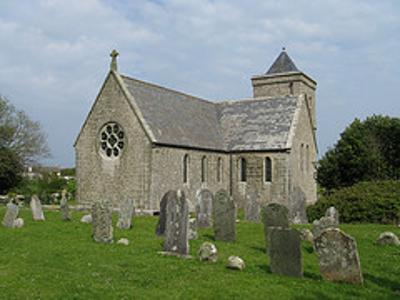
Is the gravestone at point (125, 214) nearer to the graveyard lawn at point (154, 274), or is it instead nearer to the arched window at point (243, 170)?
the graveyard lawn at point (154, 274)

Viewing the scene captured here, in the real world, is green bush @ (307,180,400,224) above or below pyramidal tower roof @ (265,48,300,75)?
below

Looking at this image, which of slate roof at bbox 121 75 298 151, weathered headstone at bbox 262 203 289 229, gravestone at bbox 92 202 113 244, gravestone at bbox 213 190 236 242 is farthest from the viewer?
slate roof at bbox 121 75 298 151

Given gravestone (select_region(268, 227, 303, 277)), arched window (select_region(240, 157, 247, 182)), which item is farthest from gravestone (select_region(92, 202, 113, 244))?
arched window (select_region(240, 157, 247, 182))

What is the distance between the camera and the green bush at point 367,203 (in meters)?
19.3

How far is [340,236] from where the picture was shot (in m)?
8.55

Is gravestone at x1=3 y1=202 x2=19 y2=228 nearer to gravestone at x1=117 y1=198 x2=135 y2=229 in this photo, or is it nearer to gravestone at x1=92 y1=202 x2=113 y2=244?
gravestone at x1=117 y1=198 x2=135 y2=229

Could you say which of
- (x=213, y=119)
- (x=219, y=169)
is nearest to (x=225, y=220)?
(x=219, y=169)

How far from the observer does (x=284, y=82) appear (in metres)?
39.3

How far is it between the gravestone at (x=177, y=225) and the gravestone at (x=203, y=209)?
5.52 metres

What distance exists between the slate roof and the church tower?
7185 millimetres

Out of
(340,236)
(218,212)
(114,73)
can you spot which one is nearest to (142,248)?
(218,212)

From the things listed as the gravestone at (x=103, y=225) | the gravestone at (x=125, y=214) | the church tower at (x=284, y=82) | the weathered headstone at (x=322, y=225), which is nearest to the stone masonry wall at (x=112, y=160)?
the gravestone at (x=125, y=214)

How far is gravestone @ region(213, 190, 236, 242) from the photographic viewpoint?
13.5 metres

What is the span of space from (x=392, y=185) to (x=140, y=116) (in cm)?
1306
